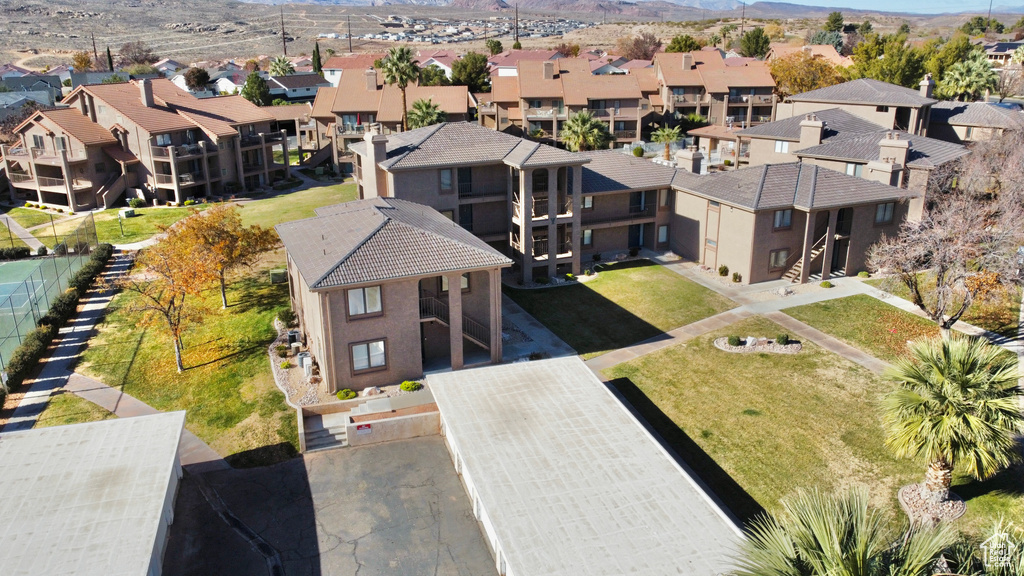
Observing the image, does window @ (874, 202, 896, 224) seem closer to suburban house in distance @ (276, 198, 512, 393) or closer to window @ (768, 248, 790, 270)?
window @ (768, 248, 790, 270)

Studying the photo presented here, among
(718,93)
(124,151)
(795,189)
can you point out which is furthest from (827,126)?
(124,151)

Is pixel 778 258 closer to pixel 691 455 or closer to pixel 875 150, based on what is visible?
pixel 875 150

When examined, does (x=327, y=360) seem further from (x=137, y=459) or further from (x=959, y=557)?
(x=959, y=557)

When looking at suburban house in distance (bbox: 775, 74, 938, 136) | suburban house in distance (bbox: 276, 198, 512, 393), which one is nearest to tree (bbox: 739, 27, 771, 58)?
suburban house in distance (bbox: 775, 74, 938, 136)

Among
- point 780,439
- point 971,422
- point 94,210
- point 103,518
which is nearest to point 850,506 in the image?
point 971,422

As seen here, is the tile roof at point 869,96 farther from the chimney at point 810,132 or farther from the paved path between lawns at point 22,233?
the paved path between lawns at point 22,233

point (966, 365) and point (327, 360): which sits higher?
point (966, 365)

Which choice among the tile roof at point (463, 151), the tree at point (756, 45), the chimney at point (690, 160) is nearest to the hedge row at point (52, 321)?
the tile roof at point (463, 151)
